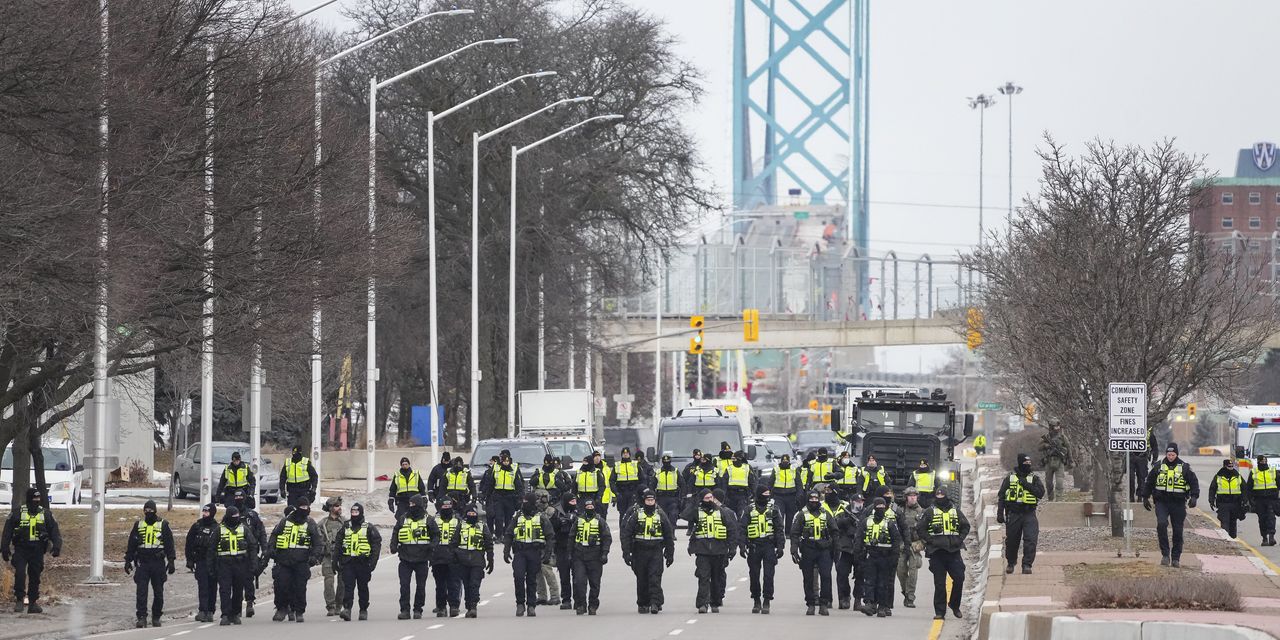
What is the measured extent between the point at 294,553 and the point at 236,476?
10146 mm

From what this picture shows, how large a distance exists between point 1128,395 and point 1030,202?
1412cm

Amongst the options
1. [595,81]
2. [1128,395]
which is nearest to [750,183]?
[595,81]

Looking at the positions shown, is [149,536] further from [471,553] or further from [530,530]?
[530,530]

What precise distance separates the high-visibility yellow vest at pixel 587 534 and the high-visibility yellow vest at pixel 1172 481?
7295mm

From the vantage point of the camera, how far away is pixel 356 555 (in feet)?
74.6

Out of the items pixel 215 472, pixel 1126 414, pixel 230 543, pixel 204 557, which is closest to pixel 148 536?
pixel 204 557

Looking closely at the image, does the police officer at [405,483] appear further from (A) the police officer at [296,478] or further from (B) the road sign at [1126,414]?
(B) the road sign at [1126,414]

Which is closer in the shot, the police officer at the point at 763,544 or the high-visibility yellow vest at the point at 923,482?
the police officer at the point at 763,544

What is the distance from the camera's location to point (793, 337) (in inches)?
3875

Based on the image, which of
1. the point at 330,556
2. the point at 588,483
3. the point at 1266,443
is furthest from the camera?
the point at 1266,443

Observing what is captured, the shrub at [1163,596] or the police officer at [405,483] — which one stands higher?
the police officer at [405,483]

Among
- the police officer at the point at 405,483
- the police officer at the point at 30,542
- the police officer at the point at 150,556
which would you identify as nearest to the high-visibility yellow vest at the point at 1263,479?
the police officer at the point at 405,483

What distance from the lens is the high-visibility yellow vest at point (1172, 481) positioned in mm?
25328

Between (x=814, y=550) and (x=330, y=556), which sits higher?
(x=814, y=550)
